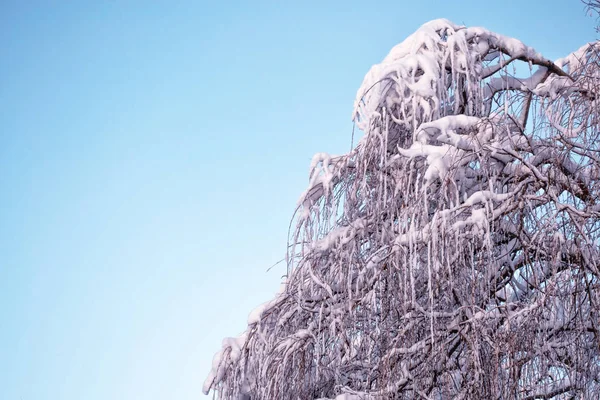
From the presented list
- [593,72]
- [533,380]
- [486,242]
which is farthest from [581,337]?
[593,72]

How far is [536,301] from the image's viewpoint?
11.9 ft

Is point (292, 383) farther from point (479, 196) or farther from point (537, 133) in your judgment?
point (537, 133)

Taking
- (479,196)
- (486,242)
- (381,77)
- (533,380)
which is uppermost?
(381,77)

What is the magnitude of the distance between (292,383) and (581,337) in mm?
2208

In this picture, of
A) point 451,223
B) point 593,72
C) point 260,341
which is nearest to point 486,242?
point 451,223

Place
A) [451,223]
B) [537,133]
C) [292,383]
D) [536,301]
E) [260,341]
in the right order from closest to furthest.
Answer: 1. [536,301]
2. [451,223]
3. [537,133]
4. [292,383]
5. [260,341]

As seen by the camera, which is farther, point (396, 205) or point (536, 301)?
point (396, 205)

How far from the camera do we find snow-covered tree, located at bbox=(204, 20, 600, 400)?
3.67 meters

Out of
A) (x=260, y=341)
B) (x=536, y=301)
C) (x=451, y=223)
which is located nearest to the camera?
(x=536, y=301)

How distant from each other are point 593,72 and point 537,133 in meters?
0.53

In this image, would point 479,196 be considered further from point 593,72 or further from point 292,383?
point 292,383

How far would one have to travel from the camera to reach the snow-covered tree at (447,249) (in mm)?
3674

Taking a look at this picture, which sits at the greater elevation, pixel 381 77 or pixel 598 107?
pixel 381 77

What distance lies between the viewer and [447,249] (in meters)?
3.76
